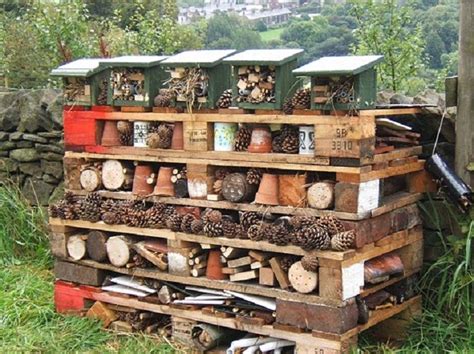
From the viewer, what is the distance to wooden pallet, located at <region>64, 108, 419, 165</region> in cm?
437

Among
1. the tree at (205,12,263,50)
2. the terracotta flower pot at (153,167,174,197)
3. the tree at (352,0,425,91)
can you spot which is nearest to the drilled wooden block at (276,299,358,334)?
the terracotta flower pot at (153,167,174,197)

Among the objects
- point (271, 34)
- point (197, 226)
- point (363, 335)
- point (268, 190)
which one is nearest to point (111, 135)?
point (197, 226)

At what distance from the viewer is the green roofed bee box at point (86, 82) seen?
541 centimetres

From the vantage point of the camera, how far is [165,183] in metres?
5.14

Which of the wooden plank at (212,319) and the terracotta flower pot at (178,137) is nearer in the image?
the wooden plank at (212,319)

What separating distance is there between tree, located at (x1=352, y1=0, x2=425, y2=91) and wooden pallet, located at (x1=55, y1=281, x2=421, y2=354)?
322cm

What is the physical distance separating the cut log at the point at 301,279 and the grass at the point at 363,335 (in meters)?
0.49

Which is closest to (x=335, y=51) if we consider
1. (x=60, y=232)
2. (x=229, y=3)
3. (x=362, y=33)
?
(x=362, y=33)

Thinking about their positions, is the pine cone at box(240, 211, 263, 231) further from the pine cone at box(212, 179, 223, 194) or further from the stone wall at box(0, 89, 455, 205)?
the stone wall at box(0, 89, 455, 205)

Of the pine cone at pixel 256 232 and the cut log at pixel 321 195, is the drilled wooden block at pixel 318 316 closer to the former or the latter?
the pine cone at pixel 256 232

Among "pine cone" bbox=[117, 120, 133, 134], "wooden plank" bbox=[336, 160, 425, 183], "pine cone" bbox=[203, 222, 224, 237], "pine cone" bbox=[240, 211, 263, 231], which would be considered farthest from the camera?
"pine cone" bbox=[117, 120, 133, 134]

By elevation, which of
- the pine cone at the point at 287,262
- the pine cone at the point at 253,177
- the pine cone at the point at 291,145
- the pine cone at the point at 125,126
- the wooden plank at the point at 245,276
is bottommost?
the wooden plank at the point at 245,276

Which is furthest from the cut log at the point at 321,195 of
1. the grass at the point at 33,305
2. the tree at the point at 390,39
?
the tree at the point at 390,39

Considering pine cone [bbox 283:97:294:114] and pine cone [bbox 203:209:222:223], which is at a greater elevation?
pine cone [bbox 283:97:294:114]
